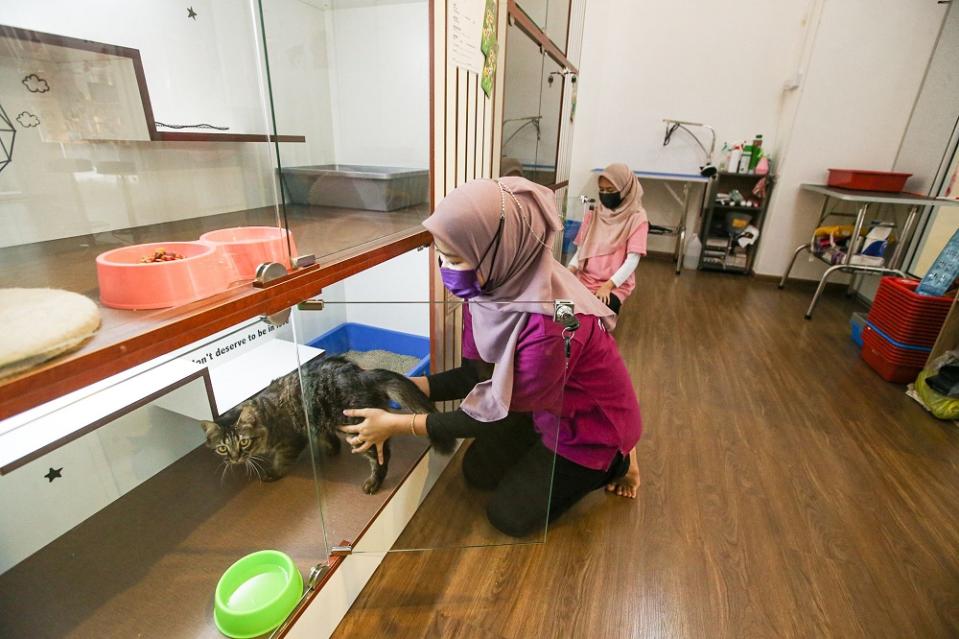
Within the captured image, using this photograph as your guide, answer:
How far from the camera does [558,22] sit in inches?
98.5

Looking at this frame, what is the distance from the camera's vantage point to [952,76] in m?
3.00

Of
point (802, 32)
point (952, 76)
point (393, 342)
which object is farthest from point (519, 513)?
point (802, 32)

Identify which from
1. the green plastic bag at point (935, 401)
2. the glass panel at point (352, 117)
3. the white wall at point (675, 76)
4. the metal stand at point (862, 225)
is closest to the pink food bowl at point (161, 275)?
the glass panel at point (352, 117)

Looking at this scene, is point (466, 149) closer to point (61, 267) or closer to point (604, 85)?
point (61, 267)

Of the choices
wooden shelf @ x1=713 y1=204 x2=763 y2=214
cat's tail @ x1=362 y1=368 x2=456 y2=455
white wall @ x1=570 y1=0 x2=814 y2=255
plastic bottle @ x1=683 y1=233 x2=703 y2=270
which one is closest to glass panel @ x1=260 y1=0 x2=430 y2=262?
→ cat's tail @ x1=362 y1=368 x2=456 y2=455

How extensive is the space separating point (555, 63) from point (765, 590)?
98.2 inches

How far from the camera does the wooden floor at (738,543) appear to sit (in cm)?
112

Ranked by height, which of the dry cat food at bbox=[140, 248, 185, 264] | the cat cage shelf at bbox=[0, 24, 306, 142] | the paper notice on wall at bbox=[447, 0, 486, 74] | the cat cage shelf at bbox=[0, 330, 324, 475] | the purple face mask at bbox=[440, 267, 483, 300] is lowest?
the cat cage shelf at bbox=[0, 330, 324, 475]

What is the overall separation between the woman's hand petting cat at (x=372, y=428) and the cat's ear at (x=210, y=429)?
32cm

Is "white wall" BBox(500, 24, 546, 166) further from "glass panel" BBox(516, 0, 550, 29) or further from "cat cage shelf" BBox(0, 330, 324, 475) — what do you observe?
"cat cage shelf" BBox(0, 330, 324, 475)

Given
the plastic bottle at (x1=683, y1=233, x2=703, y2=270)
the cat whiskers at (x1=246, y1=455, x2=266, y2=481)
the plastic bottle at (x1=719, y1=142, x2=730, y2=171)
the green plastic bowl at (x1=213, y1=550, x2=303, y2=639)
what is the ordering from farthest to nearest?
the plastic bottle at (x1=683, y1=233, x2=703, y2=270), the plastic bottle at (x1=719, y1=142, x2=730, y2=171), the cat whiskers at (x1=246, y1=455, x2=266, y2=481), the green plastic bowl at (x1=213, y1=550, x2=303, y2=639)

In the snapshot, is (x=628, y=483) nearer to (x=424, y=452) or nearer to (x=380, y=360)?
(x=424, y=452)

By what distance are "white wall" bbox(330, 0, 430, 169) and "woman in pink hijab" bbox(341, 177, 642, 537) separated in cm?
43

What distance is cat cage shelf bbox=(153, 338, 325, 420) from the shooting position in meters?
1.01
